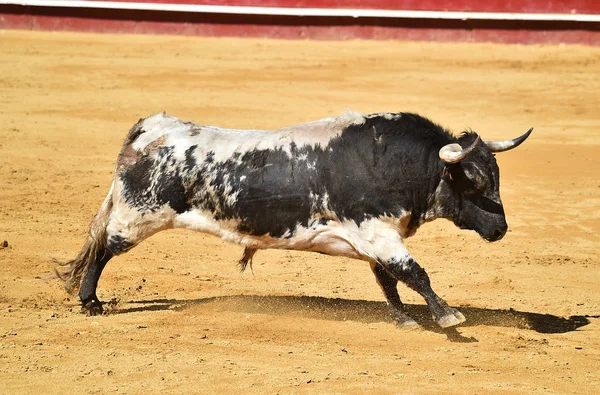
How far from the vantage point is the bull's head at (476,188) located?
517cm

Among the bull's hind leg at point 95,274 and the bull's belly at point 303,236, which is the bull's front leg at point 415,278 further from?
the bull's hind leg at point 95,274

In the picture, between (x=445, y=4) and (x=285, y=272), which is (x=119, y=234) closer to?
(x=285, y=272)

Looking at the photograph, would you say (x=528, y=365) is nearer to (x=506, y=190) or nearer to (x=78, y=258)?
(x=78, y=258)

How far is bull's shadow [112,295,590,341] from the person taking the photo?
17.8 feet

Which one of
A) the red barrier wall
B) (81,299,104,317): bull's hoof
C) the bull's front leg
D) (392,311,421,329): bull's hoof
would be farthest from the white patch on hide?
the red barrier wall

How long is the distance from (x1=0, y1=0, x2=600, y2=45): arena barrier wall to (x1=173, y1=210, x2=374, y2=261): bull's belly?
1079 centimetres

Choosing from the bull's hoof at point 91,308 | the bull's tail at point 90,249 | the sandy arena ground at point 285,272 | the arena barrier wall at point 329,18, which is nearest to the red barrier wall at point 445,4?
the arena barrier wall at point 329,18

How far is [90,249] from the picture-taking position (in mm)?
5418

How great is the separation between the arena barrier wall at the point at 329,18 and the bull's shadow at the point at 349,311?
407 inches

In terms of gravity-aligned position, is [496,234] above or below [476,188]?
below

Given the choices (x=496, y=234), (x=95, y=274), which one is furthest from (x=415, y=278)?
(x=95, y=274)

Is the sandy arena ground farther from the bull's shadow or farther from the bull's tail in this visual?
the bull's tail

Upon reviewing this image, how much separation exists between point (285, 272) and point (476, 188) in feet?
5.38

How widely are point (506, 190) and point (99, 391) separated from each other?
505cm
